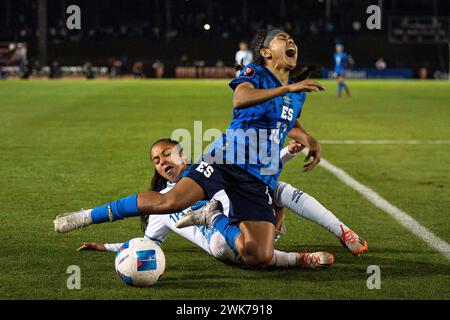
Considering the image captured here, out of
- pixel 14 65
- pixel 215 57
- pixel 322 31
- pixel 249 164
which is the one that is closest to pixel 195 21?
pixel 215 57

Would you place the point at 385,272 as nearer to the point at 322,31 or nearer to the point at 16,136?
the point at 16,136

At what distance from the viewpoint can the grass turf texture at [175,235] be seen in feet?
19.2

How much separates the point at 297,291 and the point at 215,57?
202 ft

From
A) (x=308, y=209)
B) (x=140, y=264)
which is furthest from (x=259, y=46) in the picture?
(x=140, y=264)

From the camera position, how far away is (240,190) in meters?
6.34

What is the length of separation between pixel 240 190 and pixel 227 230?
0.98 ft

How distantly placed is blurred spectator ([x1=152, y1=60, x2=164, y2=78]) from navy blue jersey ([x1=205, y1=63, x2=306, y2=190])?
51.4 meters

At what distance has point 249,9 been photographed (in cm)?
7044

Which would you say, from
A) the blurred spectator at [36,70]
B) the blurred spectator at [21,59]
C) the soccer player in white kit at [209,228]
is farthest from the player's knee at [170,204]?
the blurred spectator at [36,70]

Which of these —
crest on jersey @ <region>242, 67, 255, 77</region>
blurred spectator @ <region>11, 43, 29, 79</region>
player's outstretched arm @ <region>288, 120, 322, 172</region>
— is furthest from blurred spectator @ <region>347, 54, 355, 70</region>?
crest on jersey @ <region>242, 67, 255, 77</region>

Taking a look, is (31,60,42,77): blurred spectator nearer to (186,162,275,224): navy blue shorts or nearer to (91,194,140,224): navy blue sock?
(186,162,275,224): navy blue shorts

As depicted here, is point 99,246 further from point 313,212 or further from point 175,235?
point 313,212

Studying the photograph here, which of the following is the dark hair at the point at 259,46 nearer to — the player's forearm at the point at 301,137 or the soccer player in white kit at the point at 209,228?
the player's forearm at the point at 301,137

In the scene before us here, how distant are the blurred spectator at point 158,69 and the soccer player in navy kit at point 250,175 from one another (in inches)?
2020
